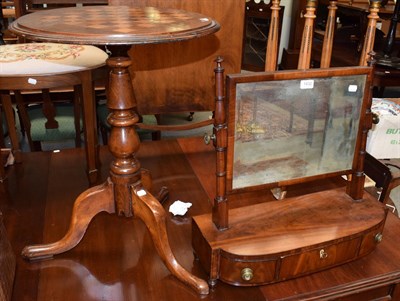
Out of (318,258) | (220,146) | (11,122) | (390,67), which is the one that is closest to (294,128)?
(220,146)

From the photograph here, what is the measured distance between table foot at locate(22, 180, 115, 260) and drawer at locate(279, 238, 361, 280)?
52 centimetres

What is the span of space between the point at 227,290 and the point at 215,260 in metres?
0.10

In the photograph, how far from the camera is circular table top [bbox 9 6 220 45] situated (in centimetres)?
84

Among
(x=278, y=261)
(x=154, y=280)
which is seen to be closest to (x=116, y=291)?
(x=154, y=280)

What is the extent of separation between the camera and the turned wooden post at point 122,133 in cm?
105

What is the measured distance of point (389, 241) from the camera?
4.11 ft

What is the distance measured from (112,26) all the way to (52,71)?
437mm

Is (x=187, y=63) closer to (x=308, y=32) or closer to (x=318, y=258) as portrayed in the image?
(x=308, y=32)

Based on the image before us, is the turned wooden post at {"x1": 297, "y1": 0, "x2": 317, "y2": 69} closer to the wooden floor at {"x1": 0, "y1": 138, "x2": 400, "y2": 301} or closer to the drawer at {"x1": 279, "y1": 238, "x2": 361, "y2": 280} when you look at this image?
the wooden floor at {"x1": 0, "y1": 138, "x2": 400, "y2": 301}

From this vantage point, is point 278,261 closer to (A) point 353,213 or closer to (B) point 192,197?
(A) point 353,213

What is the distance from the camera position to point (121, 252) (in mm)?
1182

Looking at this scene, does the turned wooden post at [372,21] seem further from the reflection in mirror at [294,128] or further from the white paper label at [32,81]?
the white paper label at [32,81]

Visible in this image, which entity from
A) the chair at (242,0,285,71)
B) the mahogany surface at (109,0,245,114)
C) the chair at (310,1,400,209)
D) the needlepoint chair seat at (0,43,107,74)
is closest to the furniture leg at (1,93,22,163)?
the needlepoint chair seat at (0,43,107,74)

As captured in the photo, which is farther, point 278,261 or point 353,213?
point 353,213
